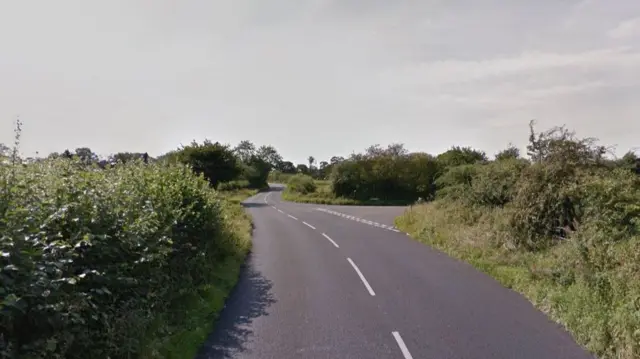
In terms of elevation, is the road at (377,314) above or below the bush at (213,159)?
below

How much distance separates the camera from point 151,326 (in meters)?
6.38

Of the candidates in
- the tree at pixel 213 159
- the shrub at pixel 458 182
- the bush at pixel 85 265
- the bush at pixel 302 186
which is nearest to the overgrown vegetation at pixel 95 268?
the bush at pixel 85 265

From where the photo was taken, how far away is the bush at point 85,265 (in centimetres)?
404

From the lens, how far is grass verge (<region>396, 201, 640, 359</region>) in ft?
21.1

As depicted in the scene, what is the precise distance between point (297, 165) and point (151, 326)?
150776mm

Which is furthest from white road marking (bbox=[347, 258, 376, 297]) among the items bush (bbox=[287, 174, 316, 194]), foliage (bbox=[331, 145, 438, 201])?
bush (bbox=[287, 174, 316, 194])

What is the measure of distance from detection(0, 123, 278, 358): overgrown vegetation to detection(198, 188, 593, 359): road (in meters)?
0.85

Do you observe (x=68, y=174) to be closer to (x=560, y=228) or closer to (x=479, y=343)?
(x=479, y=343)

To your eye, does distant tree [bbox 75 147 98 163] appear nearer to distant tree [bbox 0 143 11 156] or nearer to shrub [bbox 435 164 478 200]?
distant tree [bbox 0 143 11 156]

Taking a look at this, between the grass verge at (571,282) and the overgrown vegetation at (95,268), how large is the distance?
6.21 metres

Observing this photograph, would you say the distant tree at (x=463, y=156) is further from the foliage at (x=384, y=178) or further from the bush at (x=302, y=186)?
the bush at (x=302, y=186)

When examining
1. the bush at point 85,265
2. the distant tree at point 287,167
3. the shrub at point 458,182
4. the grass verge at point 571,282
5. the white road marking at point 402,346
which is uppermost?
the distant tree at point 287,167

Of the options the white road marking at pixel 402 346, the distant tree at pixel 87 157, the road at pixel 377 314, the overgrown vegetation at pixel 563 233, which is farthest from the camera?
the distant tree at pixel 87 157

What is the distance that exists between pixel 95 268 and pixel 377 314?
16.8 feet
